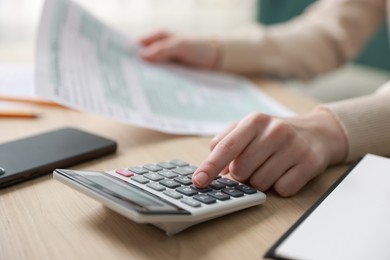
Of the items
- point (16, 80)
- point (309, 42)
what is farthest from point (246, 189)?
point (309, 42)

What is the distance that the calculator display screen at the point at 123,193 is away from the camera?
0.34m

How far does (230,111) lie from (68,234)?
399mm

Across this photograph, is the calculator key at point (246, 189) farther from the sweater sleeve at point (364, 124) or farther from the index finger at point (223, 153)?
the sweater sleeve at point (364, 124)

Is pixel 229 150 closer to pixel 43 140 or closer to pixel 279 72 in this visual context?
pixel 43 140

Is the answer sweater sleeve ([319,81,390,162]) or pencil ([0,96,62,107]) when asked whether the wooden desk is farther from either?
pencil ([0,96,62,107])

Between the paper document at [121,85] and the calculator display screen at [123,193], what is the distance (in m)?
0.17

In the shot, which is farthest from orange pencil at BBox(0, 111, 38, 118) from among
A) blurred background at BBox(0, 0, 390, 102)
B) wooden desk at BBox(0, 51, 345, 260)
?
blurred background at BBox(0, 0, 390, 102)

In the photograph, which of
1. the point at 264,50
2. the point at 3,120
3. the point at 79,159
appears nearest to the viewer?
the point at 79,159

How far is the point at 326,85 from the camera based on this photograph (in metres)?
1.77

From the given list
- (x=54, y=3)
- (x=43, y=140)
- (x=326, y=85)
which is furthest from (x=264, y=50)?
(x=326, y=85)

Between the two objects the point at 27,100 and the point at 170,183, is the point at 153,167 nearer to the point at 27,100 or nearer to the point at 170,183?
the point at 170,183

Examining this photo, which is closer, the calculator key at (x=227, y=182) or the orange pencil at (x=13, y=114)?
the calculator key at (x=227, y=182)

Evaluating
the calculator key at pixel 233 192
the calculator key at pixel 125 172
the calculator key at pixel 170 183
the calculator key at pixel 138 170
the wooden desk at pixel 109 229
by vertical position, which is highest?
the calculator key at pixel 125 172

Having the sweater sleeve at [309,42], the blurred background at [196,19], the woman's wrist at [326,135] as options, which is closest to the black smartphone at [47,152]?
the woman's wrist at [326,135]
